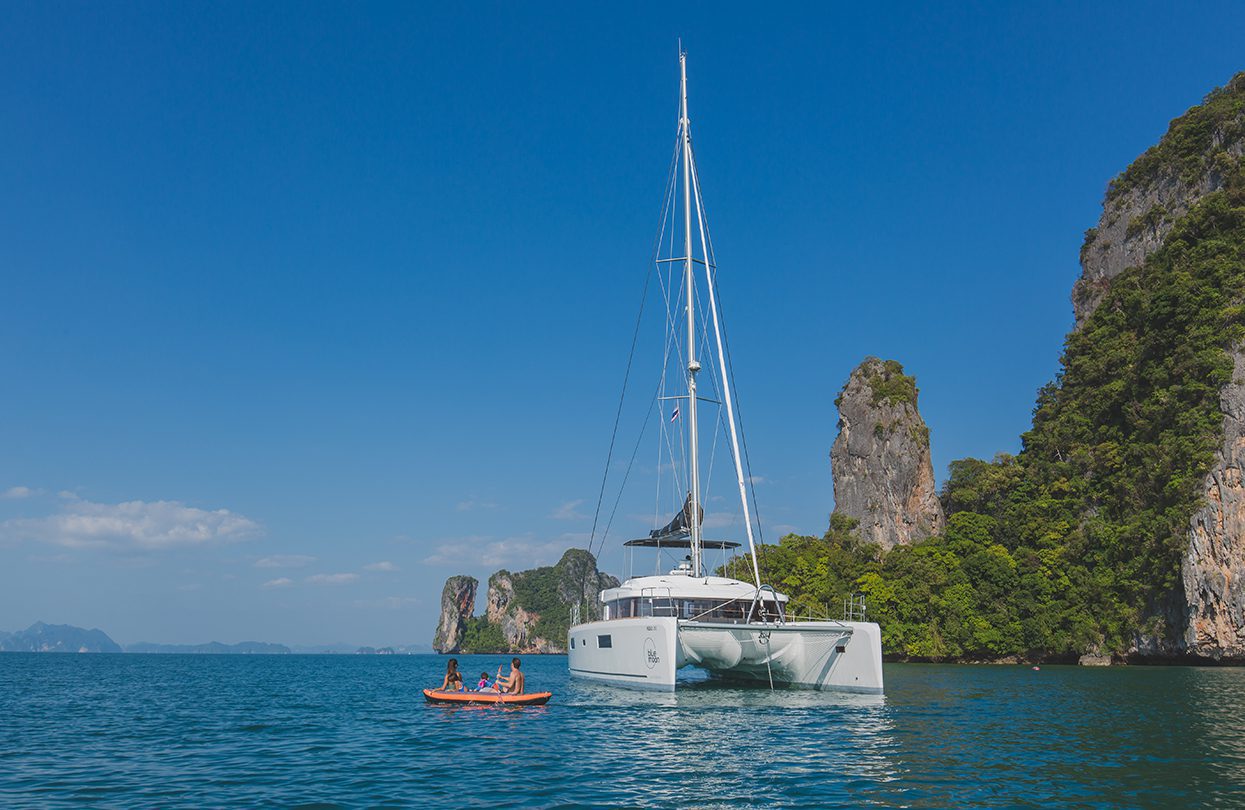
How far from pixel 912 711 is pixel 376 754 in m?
12.6

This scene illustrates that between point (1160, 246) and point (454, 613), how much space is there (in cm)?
15400

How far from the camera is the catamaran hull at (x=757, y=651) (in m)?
23.2

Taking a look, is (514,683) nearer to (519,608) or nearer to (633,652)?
(633,652)

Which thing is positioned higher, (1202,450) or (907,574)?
(1202,450)

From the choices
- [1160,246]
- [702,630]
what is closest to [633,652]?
[702,630]

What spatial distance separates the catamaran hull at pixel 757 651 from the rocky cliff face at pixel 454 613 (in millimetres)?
171221

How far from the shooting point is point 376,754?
614 inches

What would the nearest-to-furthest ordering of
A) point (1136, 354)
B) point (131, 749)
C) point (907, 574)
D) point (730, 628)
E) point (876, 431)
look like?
1. point (131, 749)
2. point (730, 628)
3. point (1136, 354)
4. point (907, 574)
5. point (876, 431)

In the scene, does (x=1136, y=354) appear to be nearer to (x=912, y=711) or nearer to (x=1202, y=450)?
(x=1202, y=450)

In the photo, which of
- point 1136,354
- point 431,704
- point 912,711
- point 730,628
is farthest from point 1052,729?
point 1136,354

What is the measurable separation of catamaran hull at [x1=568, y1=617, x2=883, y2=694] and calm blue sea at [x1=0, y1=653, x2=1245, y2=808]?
2.21ft

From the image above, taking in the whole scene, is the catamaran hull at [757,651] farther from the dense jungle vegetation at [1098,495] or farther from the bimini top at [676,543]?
the dense jungle vegetation at [1098,495]

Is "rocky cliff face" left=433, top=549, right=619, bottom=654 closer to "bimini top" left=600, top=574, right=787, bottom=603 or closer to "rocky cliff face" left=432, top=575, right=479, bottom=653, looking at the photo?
"rocky cliff face" left=432, top=575, right=479, bottom=653

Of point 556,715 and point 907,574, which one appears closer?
point 556,715
